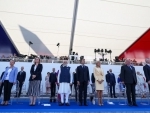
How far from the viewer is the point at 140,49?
33.9 feet

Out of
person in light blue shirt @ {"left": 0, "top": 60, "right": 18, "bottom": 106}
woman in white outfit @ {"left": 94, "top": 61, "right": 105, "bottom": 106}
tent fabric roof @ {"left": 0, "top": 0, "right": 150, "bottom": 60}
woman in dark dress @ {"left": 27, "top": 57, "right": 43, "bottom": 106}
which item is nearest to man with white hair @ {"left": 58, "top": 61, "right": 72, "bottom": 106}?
woman in dark dress @ {"left": 27, "top": 57, "right": 43, "bottom": 106}

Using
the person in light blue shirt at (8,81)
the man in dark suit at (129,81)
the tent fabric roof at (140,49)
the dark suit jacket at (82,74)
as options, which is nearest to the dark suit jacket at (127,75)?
the man in dark suit at (129,81)

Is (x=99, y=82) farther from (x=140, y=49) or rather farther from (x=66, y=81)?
(x=140, y=49)

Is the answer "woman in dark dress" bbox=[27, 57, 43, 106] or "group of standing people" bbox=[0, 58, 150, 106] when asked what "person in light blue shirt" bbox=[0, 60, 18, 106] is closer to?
Answer: "group of standing people" bbox=[0, 58, 150, 106]

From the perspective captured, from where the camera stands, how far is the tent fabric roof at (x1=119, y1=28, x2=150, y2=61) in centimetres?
923

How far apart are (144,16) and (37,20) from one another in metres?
6.02

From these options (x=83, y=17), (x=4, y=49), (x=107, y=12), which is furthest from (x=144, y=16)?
(x=4, y=49)

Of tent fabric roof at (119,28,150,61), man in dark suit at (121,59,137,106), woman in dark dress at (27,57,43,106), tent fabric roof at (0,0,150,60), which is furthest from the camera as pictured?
tent fabric roof at (119,28,150,61)

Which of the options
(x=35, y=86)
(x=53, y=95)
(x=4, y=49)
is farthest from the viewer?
(x=4, y=49)

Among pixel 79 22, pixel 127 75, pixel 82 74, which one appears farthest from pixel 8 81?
pixel 79 22

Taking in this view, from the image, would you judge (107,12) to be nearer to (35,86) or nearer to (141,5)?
(141,5)

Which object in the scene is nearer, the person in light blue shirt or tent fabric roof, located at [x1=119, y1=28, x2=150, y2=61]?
the person in light blue shirt

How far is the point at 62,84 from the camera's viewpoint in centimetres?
344

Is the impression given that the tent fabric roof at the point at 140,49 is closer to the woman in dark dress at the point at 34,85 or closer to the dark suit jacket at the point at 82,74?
the dark suit jacket at the point at 82,74
